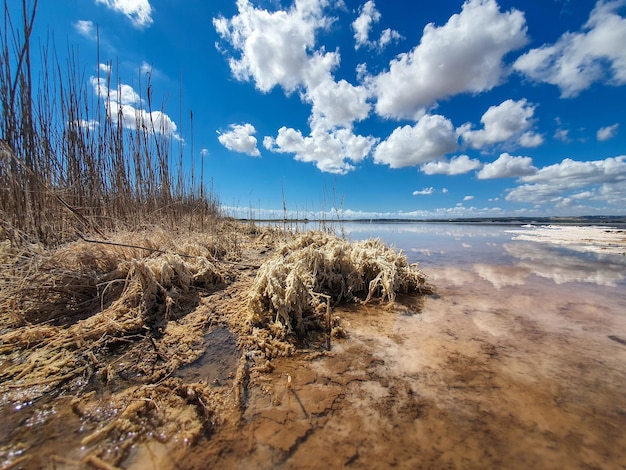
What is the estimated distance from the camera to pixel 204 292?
3297mm

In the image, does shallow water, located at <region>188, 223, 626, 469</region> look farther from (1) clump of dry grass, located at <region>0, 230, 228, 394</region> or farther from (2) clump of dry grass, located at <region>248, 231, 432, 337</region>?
(1) clump of dry grass, located at <region>0, 230, 228, 394</region>

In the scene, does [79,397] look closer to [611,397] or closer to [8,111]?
[611,397]

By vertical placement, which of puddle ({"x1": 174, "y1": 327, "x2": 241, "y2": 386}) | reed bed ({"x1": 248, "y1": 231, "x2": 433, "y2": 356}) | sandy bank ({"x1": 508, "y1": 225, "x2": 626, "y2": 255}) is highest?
reed bed ({"x1": 248, "y1": 231, "x2": 433, "y2": 356})

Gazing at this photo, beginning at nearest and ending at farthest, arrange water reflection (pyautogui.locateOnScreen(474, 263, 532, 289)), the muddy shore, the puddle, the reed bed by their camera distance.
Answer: the muddy shore → the puddle → the reed bed → water reflection (pyautogui.locateOnScreen(474, 263, 532, 289))

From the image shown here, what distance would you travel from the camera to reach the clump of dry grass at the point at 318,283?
2414 millimetres

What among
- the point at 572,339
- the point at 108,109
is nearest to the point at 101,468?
the point at 572,339

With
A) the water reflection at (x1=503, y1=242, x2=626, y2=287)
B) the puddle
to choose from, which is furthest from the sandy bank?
the puddle

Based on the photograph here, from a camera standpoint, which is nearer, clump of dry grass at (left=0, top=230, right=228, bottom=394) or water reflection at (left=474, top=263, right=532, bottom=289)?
clump of dry grass at (left=0, top=230, right=228, bottom=394)

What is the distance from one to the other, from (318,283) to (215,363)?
6.22 feet

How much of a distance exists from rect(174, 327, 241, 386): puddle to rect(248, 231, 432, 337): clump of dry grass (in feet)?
1.15

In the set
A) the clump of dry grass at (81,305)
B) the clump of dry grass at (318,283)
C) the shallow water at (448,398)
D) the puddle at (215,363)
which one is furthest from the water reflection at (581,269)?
the clump of dry grass at (81,305)

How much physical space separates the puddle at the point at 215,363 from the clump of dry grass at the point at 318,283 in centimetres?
35

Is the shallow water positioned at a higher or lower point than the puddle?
lower

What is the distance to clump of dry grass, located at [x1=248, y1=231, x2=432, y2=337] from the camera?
2414mm
